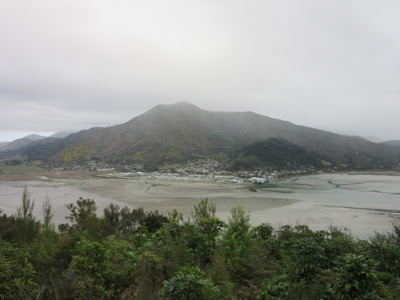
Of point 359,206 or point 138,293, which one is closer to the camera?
point 138,293

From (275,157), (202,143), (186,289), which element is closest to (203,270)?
(186,289)

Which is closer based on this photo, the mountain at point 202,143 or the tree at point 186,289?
the tree at point 186,289

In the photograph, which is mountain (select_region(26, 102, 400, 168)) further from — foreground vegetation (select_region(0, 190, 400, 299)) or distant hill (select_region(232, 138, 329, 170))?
foreground vegetation (select_region(0, 190, 400, 299))

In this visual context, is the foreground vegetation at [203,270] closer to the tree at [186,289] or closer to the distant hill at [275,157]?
the tree at [186,289]

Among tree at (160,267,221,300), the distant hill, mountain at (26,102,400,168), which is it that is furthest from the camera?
mountain at (26,102,400,168)

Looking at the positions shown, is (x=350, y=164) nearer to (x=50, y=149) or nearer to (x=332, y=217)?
(x=332, y=217)

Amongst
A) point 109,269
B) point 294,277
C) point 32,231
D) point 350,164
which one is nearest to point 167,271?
point 109,269

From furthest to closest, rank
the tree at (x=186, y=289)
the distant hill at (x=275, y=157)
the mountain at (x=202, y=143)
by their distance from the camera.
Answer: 1. the mountain at (x=202, y=143)
2. the distant hill at (x=275, y=157)
3. the tree at (x=186, y=289)

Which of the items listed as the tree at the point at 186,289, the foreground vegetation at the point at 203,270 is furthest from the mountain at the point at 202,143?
the tree at the point at 186,289

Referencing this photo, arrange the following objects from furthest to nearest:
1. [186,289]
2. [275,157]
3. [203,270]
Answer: [275,157] → [203,270] → [186,289]

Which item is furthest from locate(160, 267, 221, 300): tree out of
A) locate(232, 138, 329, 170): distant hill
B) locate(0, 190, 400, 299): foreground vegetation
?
locate(232, 138, 329, 170): distant hill

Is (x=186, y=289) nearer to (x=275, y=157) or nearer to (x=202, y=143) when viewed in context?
(x=275, y=157)
